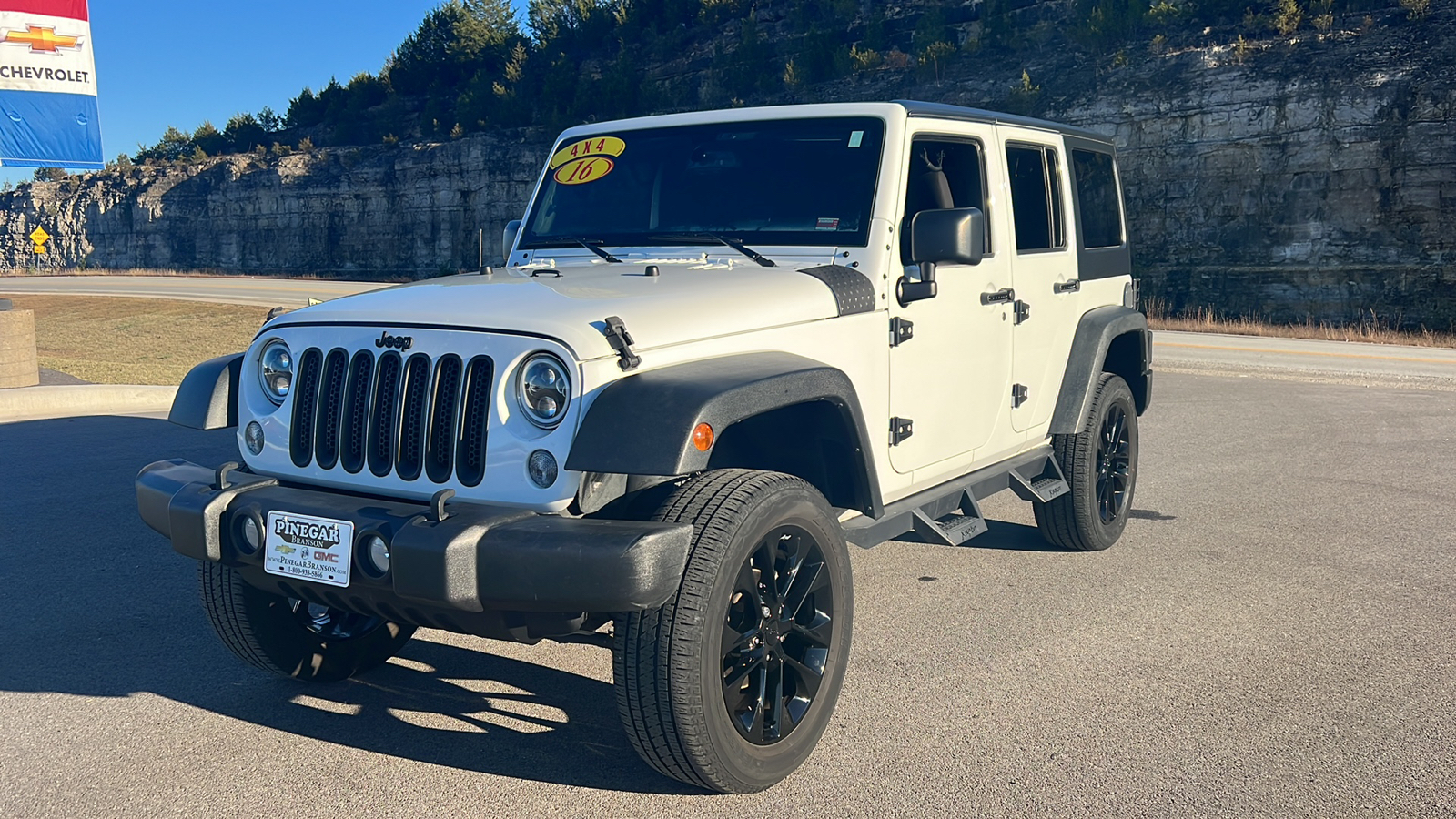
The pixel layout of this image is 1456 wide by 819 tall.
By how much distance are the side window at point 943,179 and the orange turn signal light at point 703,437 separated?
4.98ft

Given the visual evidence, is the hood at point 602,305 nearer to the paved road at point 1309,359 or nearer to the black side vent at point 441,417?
the black side vent at point 441,417

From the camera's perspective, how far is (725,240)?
448cm

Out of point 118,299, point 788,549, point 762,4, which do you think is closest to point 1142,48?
point 762,4

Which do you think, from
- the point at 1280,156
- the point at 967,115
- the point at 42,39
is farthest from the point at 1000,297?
the point at 1280,156

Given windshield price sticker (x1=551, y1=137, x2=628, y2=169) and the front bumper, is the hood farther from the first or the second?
windshield price sticker (x1=551, y1=137, x2=628, y2=169)

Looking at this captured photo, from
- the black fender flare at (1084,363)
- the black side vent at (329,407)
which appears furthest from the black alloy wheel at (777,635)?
the black fender flare at (1084,363)

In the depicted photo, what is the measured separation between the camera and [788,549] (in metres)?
3.53

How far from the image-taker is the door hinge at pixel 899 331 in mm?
4246

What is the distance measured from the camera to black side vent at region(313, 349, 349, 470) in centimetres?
352

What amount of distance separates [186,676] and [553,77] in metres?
50.0

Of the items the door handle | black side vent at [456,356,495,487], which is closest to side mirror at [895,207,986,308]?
the door handle

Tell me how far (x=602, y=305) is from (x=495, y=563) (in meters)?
0.86

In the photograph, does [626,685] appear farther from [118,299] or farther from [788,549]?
[118,299]

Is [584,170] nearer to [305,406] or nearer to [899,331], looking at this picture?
[899,331]
